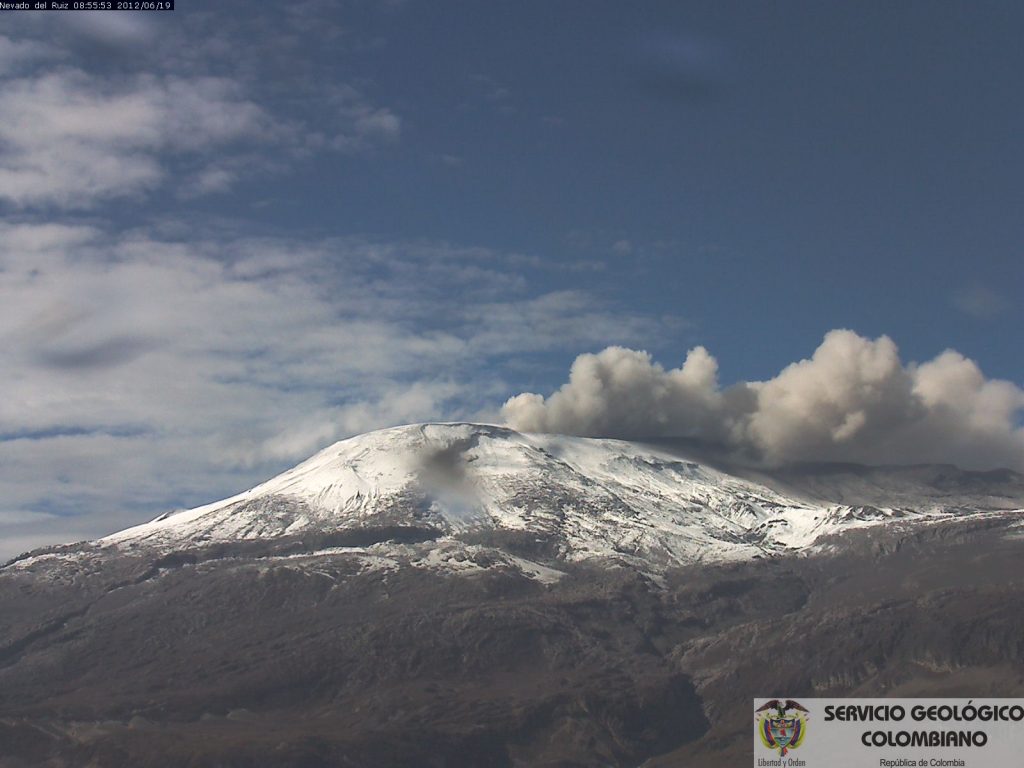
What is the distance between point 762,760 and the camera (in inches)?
5162

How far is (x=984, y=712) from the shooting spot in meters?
153

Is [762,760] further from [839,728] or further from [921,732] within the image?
[839,728]

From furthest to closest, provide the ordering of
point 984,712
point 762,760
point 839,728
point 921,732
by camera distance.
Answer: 1. point 839,728
2. point 984,712
3. point 921,732
4. point 762,760

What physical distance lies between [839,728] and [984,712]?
18731mm

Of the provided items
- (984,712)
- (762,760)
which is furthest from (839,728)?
(762,760)

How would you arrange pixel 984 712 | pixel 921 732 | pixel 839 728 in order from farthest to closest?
1. pixel 839 728
2. pixel 984 712
3. pixel 921 732

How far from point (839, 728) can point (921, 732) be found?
26.0 meters

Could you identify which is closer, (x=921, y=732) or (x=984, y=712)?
(x=921, y=732)

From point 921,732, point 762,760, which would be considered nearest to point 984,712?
point 921,732

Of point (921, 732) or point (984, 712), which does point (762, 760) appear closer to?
point (921, 732)

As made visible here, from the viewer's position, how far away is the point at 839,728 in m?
166

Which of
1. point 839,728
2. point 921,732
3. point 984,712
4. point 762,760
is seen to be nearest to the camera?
point 762,760

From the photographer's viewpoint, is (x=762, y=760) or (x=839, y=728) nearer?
(x=762, y=760)

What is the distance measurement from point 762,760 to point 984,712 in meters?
36.3
